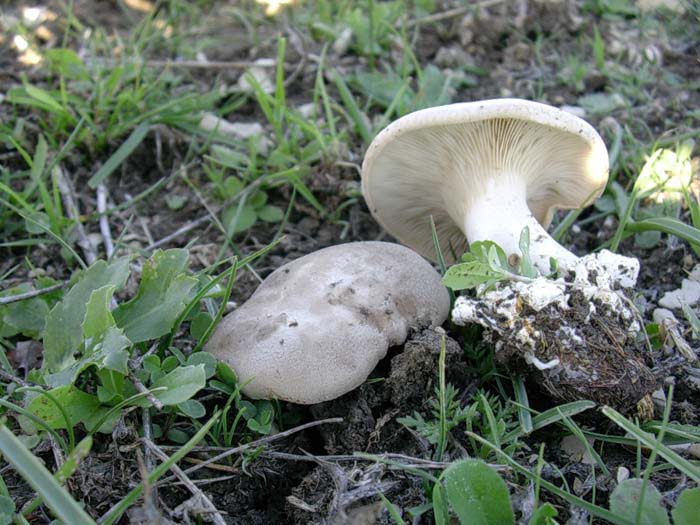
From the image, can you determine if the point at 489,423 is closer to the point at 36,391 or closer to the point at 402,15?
the point at 36,391

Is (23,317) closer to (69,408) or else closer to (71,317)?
(71,317)

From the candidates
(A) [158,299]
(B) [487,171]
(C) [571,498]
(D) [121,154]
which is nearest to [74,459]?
(A) [158,299]

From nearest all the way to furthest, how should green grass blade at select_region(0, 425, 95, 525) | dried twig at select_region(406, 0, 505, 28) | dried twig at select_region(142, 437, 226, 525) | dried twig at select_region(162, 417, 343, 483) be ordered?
green grass blade at select_region(0, 425, 95, 525) < dried twig at select_region(142, 437, 226, 525) < dried twig at select_region(162, 417, 343, 483) < dried twig at select_region(406, 0, 505, 28)

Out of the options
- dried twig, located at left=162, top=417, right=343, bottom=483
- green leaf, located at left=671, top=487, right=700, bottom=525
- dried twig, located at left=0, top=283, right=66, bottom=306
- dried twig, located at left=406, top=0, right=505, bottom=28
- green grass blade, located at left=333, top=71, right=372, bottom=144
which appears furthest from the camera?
dried twig, located at left=406, top=0, right=505, bottom=28

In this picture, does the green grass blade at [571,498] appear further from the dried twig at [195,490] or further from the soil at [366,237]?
the dried twig at [195,490]

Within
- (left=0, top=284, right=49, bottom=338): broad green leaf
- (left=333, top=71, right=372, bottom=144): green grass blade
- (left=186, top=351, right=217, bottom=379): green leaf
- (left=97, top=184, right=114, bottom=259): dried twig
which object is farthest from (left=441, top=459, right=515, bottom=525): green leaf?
(left=333, top=71, right=372, bottom=144): green grass blade

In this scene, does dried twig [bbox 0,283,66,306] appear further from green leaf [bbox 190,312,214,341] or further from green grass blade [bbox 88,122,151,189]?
green grass blade [bbox 88,122,151,189]

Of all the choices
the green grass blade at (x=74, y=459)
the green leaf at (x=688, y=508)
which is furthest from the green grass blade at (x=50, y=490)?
the green leaf at (x=688, y=508)
